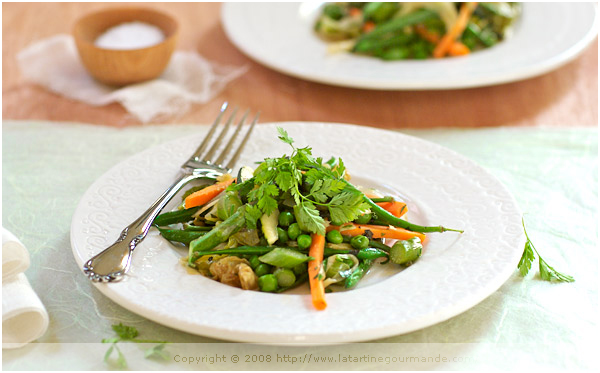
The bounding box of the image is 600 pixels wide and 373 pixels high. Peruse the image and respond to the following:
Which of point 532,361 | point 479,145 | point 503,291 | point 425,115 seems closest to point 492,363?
point 532,361

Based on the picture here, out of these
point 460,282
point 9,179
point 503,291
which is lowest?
point 9,179

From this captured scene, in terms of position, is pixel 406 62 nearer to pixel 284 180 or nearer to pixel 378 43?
pixel 378 43

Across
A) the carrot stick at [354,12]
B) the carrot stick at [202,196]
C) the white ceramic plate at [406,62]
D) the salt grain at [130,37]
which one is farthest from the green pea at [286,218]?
the carrot stick at [354,12]

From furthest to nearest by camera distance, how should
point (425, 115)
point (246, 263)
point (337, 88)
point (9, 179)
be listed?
1. point (337, 88)
2. point (425, 115)
3. point (9, 179)
4. point (246, 263)

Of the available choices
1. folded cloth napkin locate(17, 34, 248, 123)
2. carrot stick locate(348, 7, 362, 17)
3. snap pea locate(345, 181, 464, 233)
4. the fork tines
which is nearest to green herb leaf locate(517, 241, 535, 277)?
snap pea locate(345, 181, 464, 233)

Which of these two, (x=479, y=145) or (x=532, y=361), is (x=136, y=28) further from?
(x=532, y=361)

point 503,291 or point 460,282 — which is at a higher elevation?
point 460,282

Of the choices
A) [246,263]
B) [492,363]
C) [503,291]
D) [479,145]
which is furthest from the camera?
[479,145]

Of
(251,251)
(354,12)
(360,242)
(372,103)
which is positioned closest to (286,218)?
(251,251)
